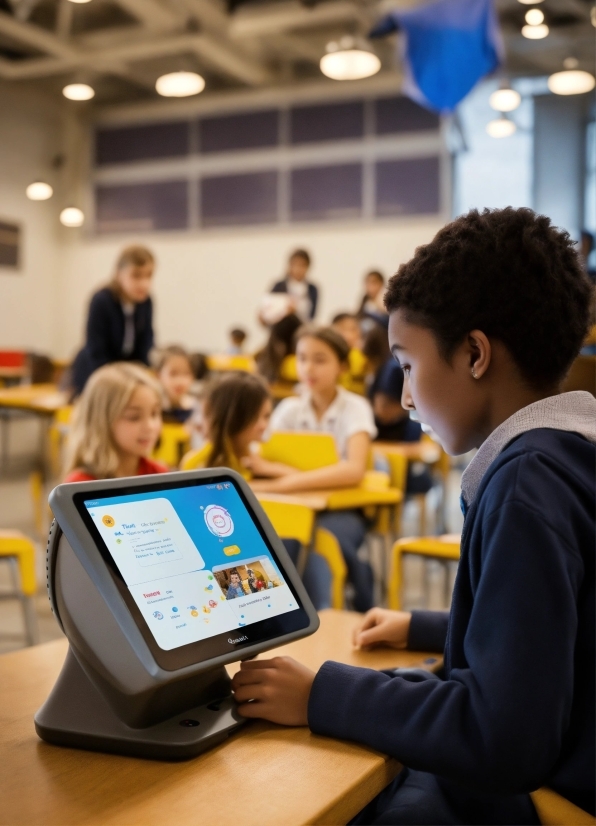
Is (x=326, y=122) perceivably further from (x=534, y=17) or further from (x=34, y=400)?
(x=34, y=400)

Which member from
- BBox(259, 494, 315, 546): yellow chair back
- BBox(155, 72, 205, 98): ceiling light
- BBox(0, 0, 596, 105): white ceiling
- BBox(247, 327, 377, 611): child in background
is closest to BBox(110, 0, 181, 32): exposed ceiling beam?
BBox(0, 0, 596, 105): white ceiling

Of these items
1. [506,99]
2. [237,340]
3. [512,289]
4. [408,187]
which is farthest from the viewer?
[408,187]

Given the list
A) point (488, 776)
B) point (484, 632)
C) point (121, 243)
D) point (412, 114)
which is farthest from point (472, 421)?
point (121, 243)

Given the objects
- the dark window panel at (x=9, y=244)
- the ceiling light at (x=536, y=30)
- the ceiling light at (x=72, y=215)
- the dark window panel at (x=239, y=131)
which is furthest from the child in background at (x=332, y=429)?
the dark window panel at (x=9, y=244)

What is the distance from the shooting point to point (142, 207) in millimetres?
11266

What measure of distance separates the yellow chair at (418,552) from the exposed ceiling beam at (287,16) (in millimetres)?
5955

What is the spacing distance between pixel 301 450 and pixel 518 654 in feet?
8.15

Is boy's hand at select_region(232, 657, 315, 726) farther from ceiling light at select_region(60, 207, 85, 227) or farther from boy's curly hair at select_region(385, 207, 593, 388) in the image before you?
ceiling light at select_region(60, 207, 85, 227)

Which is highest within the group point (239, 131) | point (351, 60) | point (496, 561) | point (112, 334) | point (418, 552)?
point (239, 131)

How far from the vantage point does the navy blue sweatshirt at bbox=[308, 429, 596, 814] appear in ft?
2.62

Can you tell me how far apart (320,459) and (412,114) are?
746 cm

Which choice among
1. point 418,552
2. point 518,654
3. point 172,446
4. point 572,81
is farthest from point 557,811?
point 572,81

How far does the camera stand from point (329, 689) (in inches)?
37.8

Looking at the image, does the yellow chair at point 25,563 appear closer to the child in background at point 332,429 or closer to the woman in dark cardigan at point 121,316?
the child in background at point 332,429
